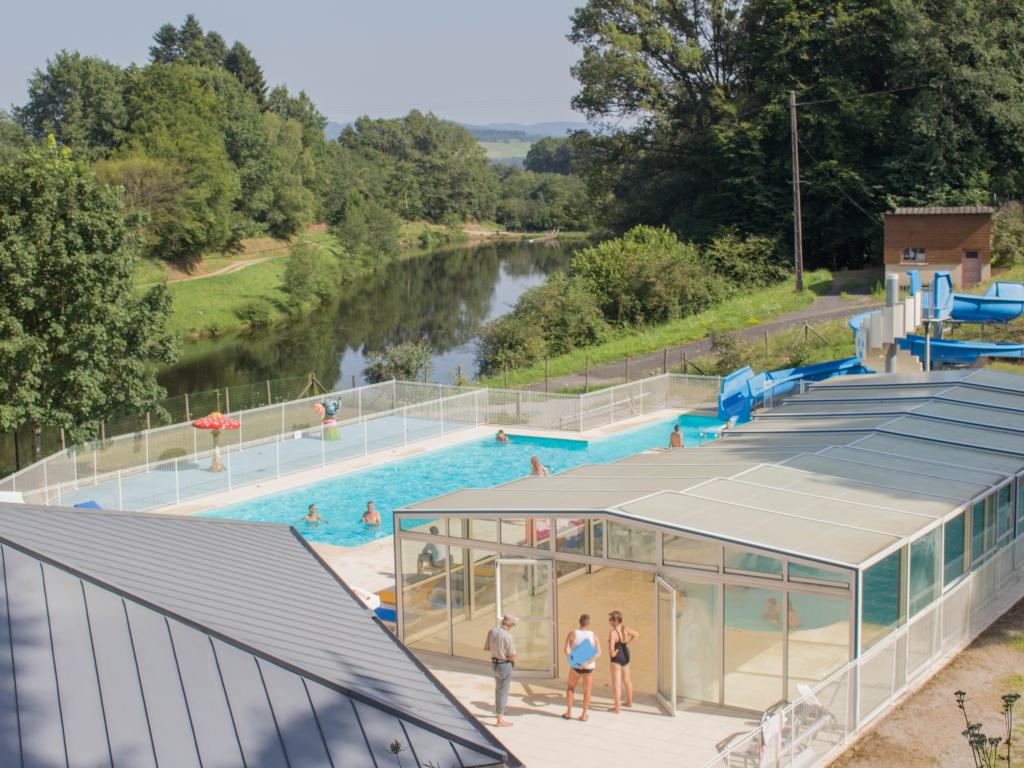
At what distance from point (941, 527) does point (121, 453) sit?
1787 centimetres

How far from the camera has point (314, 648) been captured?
940cm

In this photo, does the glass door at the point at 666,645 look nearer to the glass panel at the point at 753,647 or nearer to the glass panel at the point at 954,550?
the glass panel at the point at 753,647

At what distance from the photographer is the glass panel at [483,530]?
1561cm

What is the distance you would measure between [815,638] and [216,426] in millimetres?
18044

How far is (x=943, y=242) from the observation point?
156ft

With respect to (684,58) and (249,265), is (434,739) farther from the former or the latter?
(249,265)

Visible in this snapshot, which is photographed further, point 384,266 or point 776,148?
point 384,266

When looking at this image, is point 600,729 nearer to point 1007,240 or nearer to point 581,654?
point 581,654

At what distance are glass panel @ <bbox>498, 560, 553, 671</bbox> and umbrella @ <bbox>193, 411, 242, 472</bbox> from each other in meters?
13.8

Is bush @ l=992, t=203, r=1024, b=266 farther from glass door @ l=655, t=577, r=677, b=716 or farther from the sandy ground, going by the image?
glass door @ l=655, t=577, r=677, b=716

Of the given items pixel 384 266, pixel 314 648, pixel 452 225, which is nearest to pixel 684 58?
pixel 384 266

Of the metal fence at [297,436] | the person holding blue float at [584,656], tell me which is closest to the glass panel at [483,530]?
the person holding blue float at [584,656]

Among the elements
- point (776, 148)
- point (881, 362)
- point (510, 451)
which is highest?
point (776, 148)

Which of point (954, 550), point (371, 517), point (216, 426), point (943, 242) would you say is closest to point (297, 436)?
point (216, 426)
